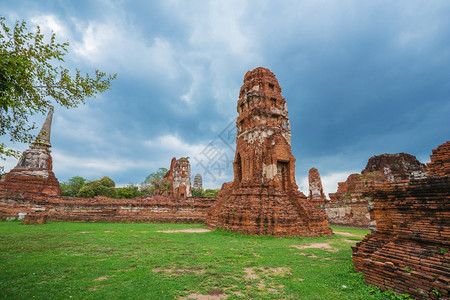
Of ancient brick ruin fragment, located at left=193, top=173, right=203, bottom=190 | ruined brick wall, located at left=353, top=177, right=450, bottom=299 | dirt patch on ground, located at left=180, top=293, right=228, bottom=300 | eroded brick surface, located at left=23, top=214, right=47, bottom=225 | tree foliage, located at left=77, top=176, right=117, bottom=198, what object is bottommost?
dirt patch on ground, located at left=180, top=293, right=228, bottom=300

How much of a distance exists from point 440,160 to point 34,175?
33644mm

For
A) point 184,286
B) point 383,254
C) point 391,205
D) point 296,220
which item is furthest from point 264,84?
point 184,286

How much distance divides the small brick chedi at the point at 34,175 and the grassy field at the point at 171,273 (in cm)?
2098

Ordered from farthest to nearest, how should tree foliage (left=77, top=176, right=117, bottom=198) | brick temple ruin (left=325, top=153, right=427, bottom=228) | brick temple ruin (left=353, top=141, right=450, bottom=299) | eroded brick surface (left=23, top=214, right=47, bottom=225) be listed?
tree foliage (left=77, top=176, right=117, bottom=198) → brick temple ruin (left=325, top=153, right=427, bottom=228) → eroded brick surface (left=23, top=214, right=47, bottom=225) → brick temple ruin (left=353, top=141, right=450, bottom=299)

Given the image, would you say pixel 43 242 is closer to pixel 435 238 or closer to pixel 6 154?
pixel 6 154

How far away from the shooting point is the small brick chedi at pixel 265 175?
10781mm

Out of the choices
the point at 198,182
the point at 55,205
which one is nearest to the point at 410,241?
the point at 55,205

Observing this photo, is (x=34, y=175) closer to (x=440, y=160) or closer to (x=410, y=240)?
(x=410, y=240)

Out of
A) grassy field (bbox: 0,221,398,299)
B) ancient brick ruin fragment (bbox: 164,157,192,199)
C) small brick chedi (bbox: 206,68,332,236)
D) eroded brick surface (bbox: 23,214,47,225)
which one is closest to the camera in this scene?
grassy field (bbox: 0,221,398,299)

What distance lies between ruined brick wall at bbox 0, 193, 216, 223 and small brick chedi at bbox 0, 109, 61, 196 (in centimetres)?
568

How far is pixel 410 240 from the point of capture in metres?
4.30

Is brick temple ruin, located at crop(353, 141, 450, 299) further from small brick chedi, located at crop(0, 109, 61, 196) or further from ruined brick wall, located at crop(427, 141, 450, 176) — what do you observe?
small brick chedi, located at crop(0, 109, 61, 196)

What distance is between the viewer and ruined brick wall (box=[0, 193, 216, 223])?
1533 centimetres

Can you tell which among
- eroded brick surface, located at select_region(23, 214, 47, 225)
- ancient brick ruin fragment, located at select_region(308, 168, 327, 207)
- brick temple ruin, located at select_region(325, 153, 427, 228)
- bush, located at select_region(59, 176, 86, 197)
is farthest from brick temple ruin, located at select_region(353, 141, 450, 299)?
bush, located at select_region(59, 176, 86, 197)
